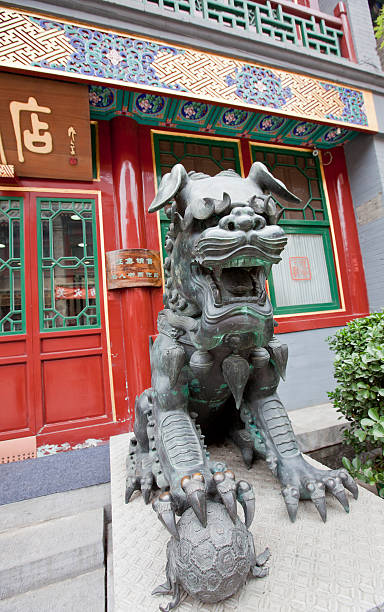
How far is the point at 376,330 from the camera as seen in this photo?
1814 mm

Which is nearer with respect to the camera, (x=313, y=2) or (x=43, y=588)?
(x=43, y=588)

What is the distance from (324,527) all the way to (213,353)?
711 millimetres

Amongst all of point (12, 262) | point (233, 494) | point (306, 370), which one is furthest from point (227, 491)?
point (306, 370)

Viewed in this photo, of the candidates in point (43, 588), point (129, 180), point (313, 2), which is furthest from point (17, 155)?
point (313, 2)

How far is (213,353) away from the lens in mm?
1141

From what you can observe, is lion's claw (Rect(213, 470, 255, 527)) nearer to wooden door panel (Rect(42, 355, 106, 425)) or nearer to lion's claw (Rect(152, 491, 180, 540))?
lion's claw (Rect(152, 491, 180, 540))

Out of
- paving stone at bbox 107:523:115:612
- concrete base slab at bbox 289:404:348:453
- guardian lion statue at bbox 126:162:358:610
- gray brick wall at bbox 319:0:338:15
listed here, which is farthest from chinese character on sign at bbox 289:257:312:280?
gray brick wall at bbox 319:0:338:15

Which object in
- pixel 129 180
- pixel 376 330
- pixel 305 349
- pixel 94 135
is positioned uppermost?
pixel 94 135

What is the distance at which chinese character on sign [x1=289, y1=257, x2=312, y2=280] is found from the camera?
4.41m

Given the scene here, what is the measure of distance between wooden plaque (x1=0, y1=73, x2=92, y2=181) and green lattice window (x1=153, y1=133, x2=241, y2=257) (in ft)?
3.25

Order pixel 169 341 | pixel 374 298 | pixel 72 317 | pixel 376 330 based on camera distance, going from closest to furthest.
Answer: pixel 169 341 < pixel 376 330 < pixel 72 317 < pixel 374 298

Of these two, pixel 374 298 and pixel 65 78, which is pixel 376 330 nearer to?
pixel 374 298

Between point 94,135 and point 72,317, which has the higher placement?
point 94,135

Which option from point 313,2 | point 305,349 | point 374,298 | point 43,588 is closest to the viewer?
point 43,588
